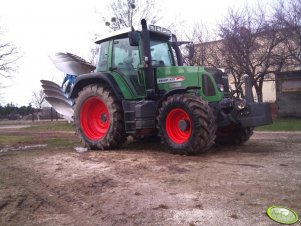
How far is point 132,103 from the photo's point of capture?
8641mm

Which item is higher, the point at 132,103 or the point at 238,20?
the point at 238,20

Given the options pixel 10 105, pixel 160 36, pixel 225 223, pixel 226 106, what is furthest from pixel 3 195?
pixel 10 105

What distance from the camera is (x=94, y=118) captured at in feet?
32.2

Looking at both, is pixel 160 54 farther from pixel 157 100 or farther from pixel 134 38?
pixel 157 100

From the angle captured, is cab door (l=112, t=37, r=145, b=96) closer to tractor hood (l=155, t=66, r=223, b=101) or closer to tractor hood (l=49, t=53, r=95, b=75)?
tractor hood (l=155, t=66, r=223, b=101)

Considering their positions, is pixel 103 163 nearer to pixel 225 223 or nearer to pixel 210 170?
pixel 210 170

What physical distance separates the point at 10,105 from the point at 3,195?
2445 inches

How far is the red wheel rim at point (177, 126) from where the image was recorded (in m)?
7.71

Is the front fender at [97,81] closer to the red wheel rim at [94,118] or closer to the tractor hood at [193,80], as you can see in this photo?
the red wheel rim at [94,118]

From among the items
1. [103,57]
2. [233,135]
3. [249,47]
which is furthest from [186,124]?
[249,47]

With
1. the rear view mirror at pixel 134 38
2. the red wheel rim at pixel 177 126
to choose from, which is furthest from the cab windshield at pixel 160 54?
the red wheel rim at pixel 177 126

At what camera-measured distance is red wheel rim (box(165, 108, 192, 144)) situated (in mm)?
7715

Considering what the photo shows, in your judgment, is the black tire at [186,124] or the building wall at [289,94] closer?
the black tire at [186,124]

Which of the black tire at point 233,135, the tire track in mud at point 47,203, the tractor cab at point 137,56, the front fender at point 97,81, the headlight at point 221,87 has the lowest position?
the tire track in mud at point 47,203
